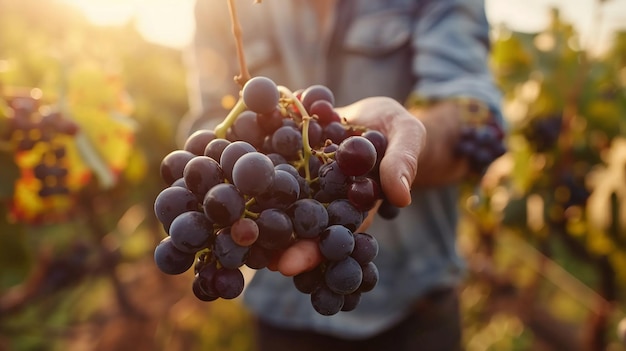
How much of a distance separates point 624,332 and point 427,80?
2.92 ft

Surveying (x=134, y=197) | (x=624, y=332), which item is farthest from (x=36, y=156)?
(x=134, y=197)

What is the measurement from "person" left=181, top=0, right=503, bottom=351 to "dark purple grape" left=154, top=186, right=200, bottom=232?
0.94 meters

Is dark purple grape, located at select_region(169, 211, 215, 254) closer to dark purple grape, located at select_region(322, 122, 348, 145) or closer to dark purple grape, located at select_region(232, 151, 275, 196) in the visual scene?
dark purple grape, located at select_region(232, 151, 275, 196)

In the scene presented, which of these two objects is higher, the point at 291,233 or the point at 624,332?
the point at 291,233

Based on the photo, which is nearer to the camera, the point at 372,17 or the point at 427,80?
the point at 427,80

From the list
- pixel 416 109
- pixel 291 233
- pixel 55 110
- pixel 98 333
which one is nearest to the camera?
pixel 291 233

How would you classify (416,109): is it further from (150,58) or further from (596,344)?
(150,58)

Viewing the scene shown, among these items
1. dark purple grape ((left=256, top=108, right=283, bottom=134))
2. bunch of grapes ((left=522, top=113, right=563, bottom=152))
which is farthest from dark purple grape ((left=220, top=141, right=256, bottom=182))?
bunch of grapes ((left=522, top=113, right=563, bottom=152))

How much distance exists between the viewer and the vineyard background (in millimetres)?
1771

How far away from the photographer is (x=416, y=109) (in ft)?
5.47

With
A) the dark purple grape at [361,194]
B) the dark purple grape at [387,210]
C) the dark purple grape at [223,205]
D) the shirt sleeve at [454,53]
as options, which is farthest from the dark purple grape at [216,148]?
Answer: the shirt sleeve at [454,53]

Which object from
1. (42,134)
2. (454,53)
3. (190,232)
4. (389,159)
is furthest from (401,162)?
(42,134)

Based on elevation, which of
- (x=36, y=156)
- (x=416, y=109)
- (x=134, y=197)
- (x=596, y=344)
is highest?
(x=36, y=156)

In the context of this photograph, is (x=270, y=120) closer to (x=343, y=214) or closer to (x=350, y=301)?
(x=343, y=214)
